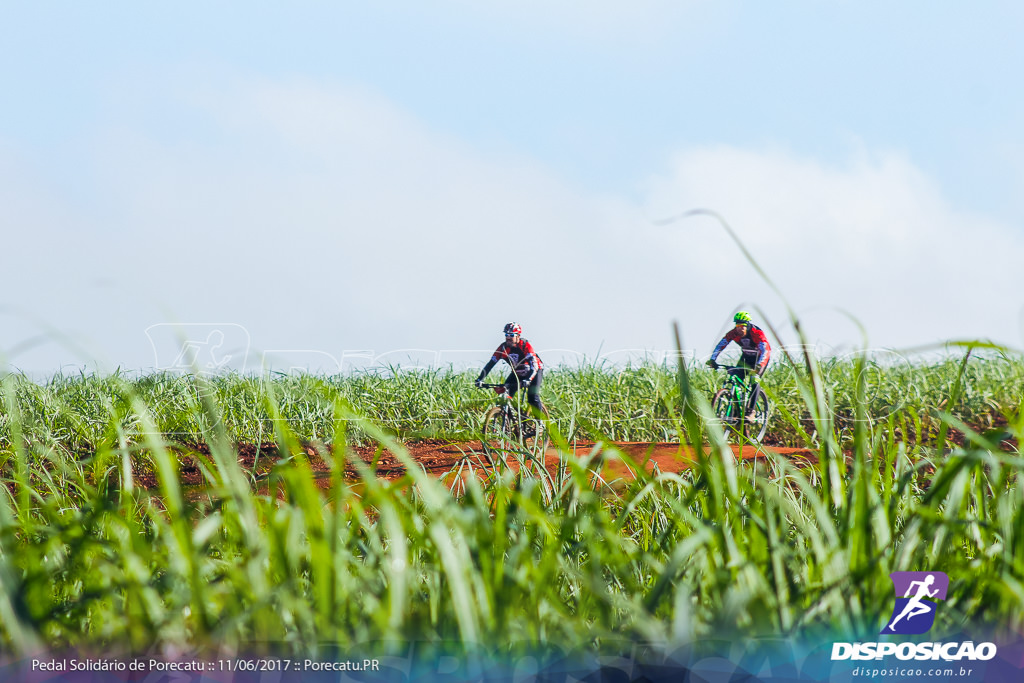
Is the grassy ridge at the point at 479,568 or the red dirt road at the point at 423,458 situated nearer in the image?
the grassy ridge at the point at 479,568

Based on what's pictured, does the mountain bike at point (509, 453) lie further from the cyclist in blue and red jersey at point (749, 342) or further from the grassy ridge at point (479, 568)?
the cyclist in blue and red jersey at point (749, 342)

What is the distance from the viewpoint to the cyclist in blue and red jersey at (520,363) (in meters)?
7.61

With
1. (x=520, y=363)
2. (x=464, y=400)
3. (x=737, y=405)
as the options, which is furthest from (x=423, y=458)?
(x=737, y=405)

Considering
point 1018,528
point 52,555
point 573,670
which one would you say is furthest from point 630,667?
point 52,555

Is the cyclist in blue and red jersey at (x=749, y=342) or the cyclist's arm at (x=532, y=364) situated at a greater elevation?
the cyclist in blue and red jersey at (x=749, y=342)

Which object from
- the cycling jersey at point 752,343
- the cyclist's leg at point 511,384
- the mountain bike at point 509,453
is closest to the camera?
the mountain bike at point 509,453

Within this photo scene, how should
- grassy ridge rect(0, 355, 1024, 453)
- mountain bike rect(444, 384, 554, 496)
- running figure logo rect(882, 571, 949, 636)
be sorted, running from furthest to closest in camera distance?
1. grassy ridge rect(0, 355, 1024, 453)
2. mountain bike rect(444, 384, 554, 496)
3. running figure logo rect(882, 571, 949, 636)

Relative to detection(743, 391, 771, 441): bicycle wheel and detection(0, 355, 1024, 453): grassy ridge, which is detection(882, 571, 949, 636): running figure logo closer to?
detection(0, 355, 1024, 453): grassy ridge

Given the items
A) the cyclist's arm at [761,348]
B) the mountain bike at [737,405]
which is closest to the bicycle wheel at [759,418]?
the mountain bike at [737,405]

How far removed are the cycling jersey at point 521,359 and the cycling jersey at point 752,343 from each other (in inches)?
90.6

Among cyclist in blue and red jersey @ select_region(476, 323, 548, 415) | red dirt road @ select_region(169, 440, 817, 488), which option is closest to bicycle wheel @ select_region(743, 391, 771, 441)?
red dirt road @ select_region(169, 440, 817, 488)

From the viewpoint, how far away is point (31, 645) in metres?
1.39

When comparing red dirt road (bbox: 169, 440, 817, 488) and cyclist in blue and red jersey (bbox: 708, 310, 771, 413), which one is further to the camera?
cyclist in blue and red jersey (bbox: 708, 310, 771, 413)

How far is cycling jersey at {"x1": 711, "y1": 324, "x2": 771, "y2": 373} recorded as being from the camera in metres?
8.55
